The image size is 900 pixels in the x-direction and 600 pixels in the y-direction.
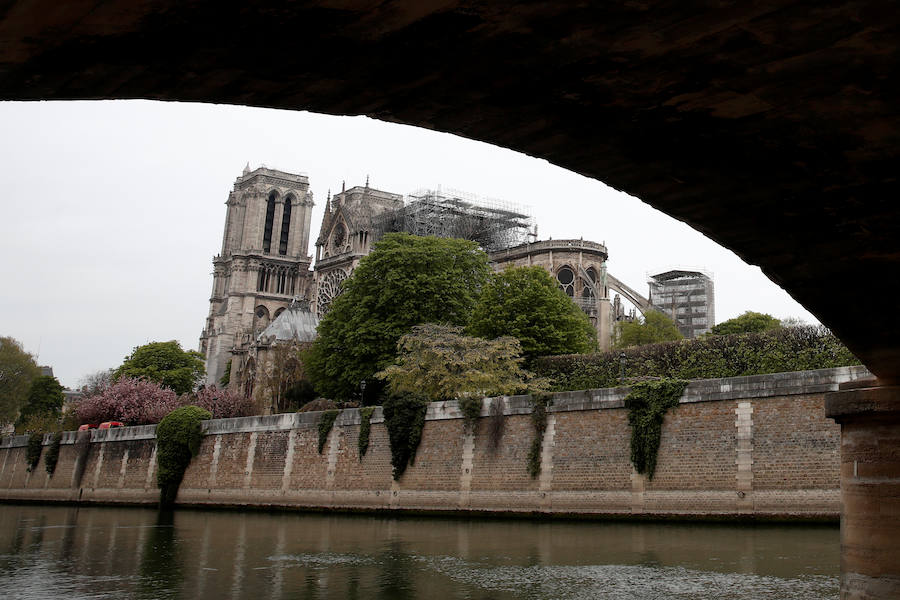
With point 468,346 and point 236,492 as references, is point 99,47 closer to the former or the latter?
point 468,346

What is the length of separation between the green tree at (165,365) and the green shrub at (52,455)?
2406 cm

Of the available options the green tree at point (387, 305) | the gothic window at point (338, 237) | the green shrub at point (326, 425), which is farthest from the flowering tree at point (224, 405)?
the green shrub at point (326, 425)

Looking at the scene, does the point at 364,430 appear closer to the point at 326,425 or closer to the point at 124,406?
the point at 326,425

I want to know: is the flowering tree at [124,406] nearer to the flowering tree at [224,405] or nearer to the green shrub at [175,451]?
the flowering tree at [224,405]

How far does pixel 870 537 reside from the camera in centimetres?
822

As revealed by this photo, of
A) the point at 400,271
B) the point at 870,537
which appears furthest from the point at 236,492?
the point at 870,537

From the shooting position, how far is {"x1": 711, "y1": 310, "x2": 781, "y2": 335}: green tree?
57.3m

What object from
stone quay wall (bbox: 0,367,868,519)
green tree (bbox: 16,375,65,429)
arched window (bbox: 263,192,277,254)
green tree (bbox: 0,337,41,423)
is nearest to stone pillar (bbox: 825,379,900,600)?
stone quay wall (bbox: 0,367,868,519)

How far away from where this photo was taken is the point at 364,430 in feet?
97.1

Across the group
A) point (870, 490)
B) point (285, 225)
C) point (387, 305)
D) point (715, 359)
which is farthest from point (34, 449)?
point (285, 225)

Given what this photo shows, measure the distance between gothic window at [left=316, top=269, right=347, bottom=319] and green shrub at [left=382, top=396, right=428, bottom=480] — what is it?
136ft

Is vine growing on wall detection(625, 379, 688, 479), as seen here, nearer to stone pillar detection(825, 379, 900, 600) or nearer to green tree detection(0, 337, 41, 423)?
stone pillar detection(825, 379, 900, 600)

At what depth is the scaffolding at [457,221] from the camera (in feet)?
222

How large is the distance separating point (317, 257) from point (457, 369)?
148 ft
